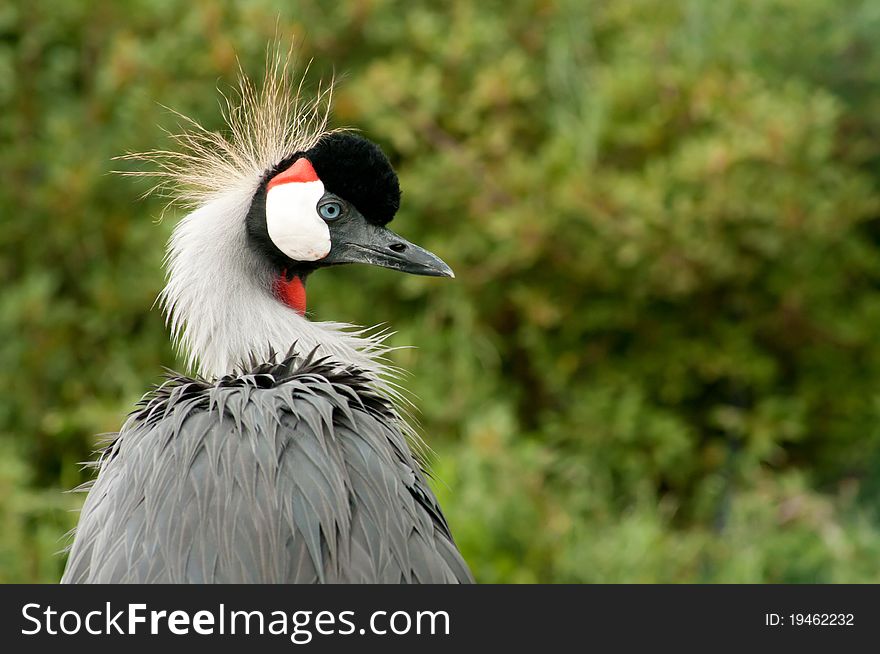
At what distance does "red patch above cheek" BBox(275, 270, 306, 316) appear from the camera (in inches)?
97.3

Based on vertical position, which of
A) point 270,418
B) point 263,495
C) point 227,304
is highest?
point 227,304

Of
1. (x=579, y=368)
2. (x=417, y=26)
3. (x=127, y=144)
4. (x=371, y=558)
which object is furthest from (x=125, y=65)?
(x=371, y=558)

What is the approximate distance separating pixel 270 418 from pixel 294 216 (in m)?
0.51

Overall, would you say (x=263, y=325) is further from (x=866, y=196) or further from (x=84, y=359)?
(x=866, y=196)

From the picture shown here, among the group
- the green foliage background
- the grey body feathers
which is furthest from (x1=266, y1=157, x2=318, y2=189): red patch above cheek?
the green foliage background

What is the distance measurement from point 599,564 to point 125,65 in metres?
2.52

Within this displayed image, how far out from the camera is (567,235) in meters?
4.30

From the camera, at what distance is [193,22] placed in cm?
427

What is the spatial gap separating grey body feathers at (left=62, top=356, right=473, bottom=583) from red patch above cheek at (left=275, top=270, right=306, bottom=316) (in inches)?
10.7

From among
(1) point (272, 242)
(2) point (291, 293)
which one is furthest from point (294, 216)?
(2) point (291, 293)

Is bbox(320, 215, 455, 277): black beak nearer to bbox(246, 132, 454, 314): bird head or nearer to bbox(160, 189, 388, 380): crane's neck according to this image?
bbox(246, 132, 454, 314): bird head

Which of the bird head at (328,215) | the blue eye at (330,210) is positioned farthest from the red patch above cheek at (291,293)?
the blue eye at (330,210)

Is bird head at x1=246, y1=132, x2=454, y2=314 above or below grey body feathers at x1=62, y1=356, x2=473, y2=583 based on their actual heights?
above

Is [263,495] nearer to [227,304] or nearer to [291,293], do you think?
[227,304]
